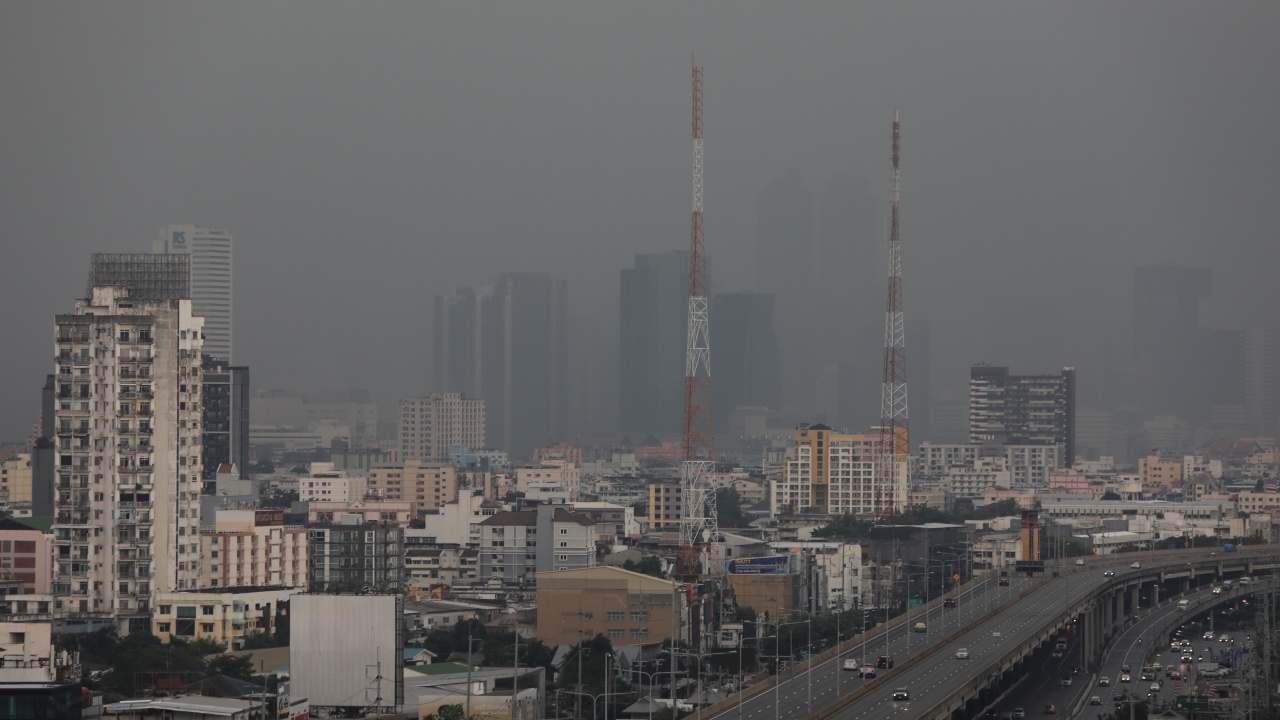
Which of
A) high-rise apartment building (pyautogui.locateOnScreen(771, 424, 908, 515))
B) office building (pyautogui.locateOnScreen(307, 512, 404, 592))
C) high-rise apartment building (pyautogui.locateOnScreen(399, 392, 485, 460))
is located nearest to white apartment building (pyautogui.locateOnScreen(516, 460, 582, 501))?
high-rise apartment building (pyautogui.locateOnScreen(771, 424, 908, 515))

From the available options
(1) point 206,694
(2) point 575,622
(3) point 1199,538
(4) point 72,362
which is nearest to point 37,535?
(4) point 72,362

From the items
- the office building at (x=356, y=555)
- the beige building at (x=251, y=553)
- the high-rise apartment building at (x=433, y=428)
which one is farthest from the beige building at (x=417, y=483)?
the beige building at (x=251, y=553)

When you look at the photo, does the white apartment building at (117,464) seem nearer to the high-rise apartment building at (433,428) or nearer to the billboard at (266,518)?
the billboard at (266,518)

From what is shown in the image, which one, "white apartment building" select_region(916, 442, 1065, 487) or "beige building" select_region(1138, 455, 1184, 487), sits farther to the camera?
"white apartment building" select_region(916, 442, 1065, 487)

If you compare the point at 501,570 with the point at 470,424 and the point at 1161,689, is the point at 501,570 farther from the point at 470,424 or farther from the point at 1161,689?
the point at 470,424

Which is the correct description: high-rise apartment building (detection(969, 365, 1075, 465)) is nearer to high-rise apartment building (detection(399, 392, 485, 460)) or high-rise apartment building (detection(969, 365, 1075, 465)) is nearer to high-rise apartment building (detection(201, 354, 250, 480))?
A: high-rise apartment building (detection(399, 392, 485, 460))

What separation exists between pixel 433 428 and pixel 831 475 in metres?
72.2

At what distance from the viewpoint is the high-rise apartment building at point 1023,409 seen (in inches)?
7456

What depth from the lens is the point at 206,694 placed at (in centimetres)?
4088

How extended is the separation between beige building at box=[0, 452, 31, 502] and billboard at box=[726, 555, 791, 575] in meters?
56.5

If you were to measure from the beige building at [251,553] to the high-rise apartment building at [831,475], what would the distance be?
59.2 m

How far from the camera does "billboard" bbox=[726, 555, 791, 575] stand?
70.6 m

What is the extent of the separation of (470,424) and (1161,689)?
5756 inches

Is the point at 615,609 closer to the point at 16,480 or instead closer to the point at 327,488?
the point at 16,480
